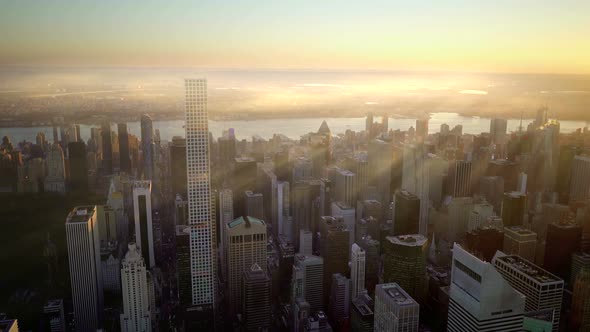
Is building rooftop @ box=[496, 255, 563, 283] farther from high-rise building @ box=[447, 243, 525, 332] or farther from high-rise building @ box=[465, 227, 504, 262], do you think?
high-rise building @ box=[447, 243, 525, 332]

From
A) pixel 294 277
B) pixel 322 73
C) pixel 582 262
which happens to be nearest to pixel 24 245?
pixel 294 277

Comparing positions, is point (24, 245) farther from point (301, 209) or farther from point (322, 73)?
point (301, 209)

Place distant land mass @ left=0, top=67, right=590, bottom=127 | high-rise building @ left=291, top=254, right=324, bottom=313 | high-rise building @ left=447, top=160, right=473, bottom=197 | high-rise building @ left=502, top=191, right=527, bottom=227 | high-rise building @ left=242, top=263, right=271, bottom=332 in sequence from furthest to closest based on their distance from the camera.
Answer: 1. high-rise building @ left=447, top=160, right=473, bottom=197
2. high-rise building @ left=502, top=191, right=527, bottom=227
3. high-rise building @ left=291, top=254, right=324, bottom=313
4. high-rise building @ left=242, top=263, right=271, bottom=332
5. distant land mass @ left=0, top=67, right=590, bottom=127

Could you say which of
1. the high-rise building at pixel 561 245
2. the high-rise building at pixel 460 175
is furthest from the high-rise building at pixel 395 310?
Result: the high-rise building at pixel 460 175

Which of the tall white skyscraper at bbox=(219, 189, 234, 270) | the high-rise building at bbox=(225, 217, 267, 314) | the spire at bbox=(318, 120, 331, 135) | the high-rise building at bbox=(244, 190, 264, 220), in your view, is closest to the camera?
the high-rise building at bbox=(225, 217, 267, 314)

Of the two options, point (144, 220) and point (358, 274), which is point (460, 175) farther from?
point (144, 220)

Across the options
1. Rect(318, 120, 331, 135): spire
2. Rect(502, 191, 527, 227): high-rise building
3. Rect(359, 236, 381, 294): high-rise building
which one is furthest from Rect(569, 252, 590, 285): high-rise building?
Rect(318, 120, 331, 135): spire

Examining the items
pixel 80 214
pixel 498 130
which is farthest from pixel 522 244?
pixel 80 214
